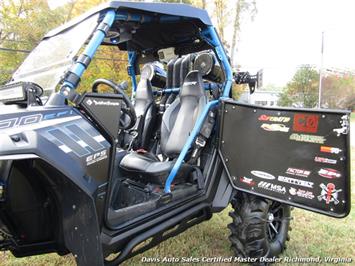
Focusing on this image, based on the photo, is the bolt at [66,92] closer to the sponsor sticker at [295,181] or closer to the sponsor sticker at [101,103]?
the sponsor sticker at [101,103]

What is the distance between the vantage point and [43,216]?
1981mm

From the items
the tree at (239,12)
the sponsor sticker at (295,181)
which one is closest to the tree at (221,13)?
the tree at (239,12)

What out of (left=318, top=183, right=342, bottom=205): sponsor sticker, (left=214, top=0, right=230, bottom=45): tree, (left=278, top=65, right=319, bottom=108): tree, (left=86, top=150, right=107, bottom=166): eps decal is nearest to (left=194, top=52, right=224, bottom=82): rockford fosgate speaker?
(left=318, top=183, right=342, bottom=205): sponsor sticker

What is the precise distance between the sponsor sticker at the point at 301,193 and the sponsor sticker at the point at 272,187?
0.06 meters

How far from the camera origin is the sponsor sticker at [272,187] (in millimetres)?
2445

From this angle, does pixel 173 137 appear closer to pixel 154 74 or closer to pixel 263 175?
pixel 263 175

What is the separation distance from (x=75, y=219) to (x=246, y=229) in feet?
5.00

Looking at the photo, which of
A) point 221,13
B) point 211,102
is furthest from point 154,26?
point 221,13

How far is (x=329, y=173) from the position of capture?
2.21m

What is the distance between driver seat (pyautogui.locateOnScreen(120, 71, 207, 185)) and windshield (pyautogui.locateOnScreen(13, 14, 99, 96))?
3.06 ft

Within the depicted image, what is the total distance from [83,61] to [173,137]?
4.32ft

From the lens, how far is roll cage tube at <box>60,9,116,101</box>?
6.02 feet

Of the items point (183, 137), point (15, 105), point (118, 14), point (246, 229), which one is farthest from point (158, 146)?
point (15, 105)

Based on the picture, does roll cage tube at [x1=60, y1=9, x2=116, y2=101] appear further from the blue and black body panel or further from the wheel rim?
the wheel rim
